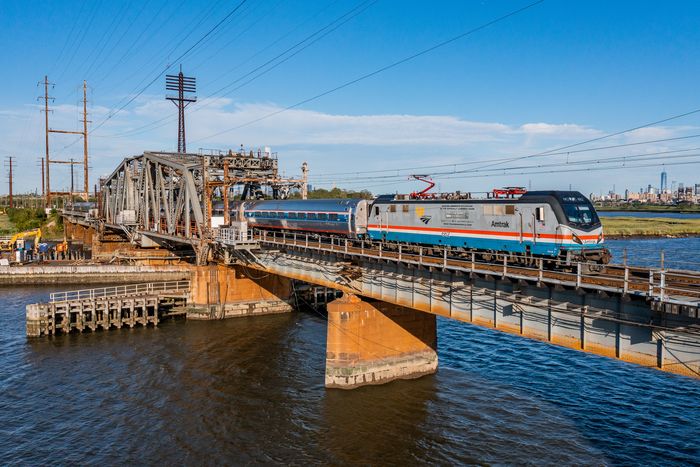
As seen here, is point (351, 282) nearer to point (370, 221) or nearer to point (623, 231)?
point (370, 221)

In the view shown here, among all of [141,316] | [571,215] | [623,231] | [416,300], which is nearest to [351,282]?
[416,300]

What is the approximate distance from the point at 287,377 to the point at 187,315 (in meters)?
20.5

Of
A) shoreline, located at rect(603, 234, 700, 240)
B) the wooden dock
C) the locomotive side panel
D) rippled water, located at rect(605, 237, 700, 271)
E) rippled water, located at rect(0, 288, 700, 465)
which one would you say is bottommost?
rippled water, located at rect(0, 288, 700, 465)

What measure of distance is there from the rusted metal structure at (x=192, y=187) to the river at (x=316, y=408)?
14.3 meters

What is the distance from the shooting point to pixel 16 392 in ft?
111

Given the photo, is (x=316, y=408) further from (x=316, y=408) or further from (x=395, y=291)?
(x=395, y=291)

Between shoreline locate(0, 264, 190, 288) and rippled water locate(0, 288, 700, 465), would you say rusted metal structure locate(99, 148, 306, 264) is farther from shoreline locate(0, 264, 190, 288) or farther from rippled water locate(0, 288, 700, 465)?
rippled water locate(0, 288, 700, 465)

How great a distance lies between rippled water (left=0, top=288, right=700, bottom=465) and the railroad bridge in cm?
363

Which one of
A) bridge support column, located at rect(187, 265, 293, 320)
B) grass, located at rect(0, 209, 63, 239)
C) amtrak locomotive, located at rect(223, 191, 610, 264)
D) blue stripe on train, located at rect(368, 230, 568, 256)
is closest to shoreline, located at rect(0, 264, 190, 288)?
bridge support column, located at rect(187, 265, 293, 320)

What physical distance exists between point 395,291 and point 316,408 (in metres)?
8.19

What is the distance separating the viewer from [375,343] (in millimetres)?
34188

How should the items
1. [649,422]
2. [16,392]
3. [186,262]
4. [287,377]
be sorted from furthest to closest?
1. [186,262]
2. [287,377]
3. [16,392]
4. [649,422]

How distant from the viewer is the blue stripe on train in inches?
1049

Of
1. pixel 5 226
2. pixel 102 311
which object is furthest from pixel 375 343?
pixel 5 226
